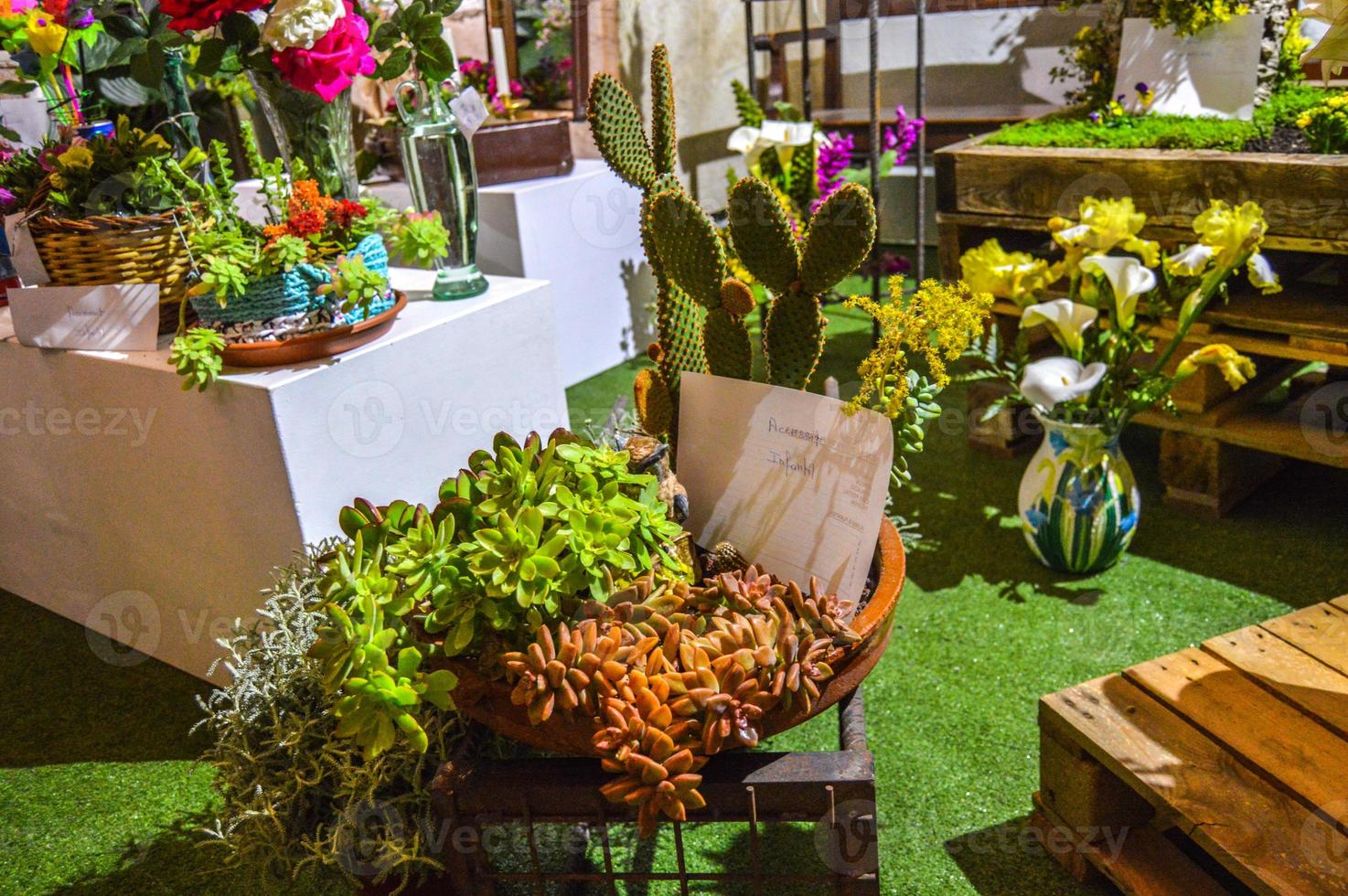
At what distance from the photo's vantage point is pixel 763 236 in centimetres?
102

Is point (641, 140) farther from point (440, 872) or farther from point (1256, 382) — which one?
point (1256, 382)

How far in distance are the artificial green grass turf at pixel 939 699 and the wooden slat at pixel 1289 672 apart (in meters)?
0.34

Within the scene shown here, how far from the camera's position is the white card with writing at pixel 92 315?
1.48 m

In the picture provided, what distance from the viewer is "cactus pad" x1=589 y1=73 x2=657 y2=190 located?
1.09 m

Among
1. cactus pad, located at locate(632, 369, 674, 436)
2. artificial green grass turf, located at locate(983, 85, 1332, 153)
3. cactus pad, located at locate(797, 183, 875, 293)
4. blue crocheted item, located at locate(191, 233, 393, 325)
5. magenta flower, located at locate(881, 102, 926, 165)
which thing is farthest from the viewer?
magenta flower, located at locate(881, 102, 926, 165)

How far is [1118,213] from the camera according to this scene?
1804 millimetres

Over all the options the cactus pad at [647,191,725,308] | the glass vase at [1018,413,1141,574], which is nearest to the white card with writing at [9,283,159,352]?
the cactus pad at [647,191,725,308]

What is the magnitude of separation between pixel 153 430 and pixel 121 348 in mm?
132

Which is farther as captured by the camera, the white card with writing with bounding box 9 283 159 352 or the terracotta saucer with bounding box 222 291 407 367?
the white card with writing with bounding box 9 283 159 352

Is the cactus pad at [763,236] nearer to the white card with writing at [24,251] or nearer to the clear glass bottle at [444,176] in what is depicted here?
the clear glass bottle at [444,176]

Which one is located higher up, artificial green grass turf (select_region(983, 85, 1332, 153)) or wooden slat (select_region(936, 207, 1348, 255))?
artificial green grass turf (select_region(983, 85, 1332, 153))

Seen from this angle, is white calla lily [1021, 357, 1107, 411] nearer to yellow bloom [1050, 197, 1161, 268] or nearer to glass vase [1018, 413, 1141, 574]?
glass vase [1018, 413, 1141, 574]

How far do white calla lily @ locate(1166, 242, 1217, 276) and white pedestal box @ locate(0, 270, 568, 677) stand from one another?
114 centimetres

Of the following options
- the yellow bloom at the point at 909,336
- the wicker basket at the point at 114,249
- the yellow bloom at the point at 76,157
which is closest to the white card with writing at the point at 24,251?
the wicker basket at the point at 114,249
